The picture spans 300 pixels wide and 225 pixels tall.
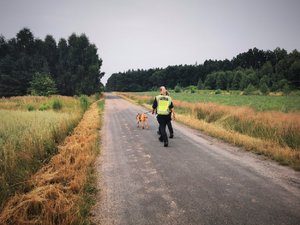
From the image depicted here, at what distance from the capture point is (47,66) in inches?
2197

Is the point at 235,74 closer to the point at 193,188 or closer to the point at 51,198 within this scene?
the point at 193,188

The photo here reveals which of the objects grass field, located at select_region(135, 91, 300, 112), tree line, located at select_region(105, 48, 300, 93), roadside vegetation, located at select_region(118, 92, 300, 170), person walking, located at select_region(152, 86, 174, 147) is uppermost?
tree line, located at select_region(105, 48, 300, 93)

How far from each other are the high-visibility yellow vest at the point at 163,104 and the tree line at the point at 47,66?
3970 centimetres

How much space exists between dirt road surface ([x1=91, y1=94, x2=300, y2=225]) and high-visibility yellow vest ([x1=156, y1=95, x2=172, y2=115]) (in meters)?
1.64

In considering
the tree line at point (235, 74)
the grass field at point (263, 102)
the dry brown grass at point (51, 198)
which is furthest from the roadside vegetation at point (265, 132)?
the tree line at point (235, 74)

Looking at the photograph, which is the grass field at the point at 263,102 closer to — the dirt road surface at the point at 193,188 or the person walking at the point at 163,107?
the person walking at the point at 163,107

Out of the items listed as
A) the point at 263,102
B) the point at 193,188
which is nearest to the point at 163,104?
the point at 193,188

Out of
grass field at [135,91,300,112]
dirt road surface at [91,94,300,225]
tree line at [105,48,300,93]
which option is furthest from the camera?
tree line at [105,48,300,93]

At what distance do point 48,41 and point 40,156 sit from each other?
222ft

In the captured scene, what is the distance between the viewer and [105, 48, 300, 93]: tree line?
70.3m

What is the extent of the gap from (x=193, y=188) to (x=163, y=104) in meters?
4.38

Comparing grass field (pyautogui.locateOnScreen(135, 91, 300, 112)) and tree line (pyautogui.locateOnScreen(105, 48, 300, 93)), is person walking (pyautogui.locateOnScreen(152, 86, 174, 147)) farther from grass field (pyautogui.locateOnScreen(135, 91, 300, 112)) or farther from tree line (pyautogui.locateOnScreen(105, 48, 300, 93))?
tree line (pyautogui.locateOnScreen(105, 48, 300, 93))

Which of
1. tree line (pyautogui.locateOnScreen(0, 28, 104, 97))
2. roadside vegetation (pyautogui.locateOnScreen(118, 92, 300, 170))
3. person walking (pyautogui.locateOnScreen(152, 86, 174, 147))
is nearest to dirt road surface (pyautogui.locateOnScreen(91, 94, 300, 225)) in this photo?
roadside vegetation (pyautogui.locateOnScreen(118, 92, 300, 170))

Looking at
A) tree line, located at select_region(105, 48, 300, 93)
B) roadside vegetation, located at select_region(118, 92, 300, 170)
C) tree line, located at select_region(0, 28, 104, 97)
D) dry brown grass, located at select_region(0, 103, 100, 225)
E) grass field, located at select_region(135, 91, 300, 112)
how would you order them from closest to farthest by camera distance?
dry brown grass, located at select_region(0, 103, 100, 225), roadside vegetation, located at select_region(118, 92, 300, 170), grass field, located at select_region(135, 91, 300, 112), tree line, located at select_region(0, 28, 104, 97), tree line, located at select_region(105, 48, 300, 93)
